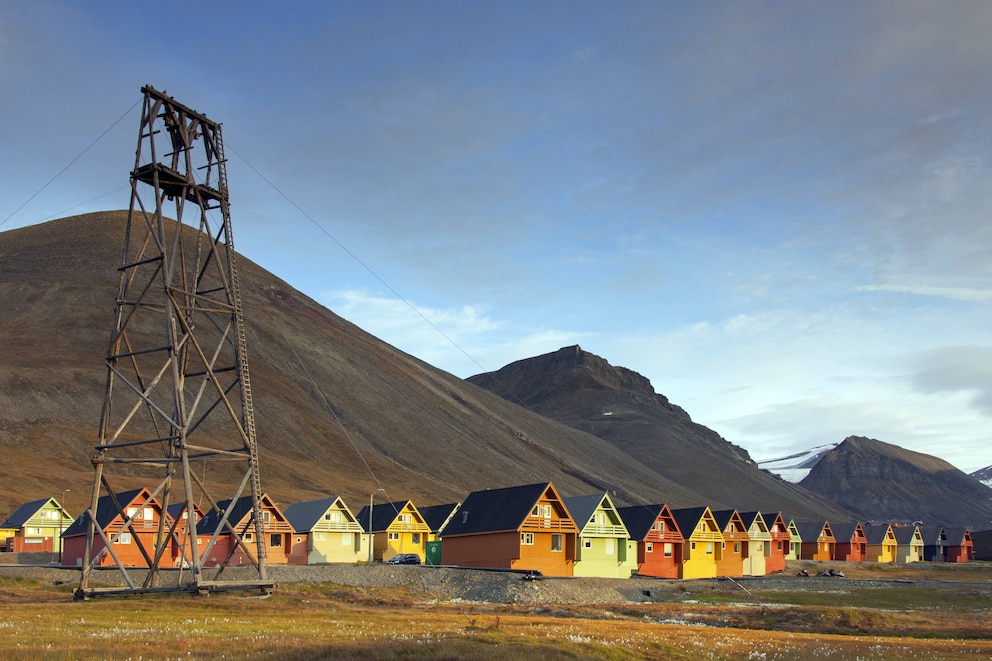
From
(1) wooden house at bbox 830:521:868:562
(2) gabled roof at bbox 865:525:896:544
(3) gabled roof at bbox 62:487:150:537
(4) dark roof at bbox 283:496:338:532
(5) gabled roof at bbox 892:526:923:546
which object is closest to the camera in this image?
(3) gabled roof at bbox 62:487:150:537

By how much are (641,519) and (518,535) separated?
19269 millimetres

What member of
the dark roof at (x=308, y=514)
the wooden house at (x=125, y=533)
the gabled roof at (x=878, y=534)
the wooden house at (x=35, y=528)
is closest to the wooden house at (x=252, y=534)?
the dark roof at (x=308, y=514)

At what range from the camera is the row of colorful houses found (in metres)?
70.1

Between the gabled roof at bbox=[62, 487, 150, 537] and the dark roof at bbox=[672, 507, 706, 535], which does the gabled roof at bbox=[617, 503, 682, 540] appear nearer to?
the dark roof at bbox=[672, 507, 706, 535]

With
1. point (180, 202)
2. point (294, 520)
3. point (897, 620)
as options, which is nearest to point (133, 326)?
point (294, 520)

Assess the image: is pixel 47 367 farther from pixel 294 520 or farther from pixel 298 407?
pixel 294 520

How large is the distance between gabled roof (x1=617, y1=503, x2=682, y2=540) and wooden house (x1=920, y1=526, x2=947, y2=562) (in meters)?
85.3

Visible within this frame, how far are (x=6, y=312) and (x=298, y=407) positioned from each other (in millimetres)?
65498

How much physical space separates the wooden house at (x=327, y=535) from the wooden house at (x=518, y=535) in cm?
1706

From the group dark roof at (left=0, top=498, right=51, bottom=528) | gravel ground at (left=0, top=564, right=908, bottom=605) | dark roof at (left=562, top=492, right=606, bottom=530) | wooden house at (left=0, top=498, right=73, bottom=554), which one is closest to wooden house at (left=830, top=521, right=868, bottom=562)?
dark roof at (left=562, top=492, right=606, bottom=530)

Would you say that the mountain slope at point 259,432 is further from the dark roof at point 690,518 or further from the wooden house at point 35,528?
the dark roof at point 690,518

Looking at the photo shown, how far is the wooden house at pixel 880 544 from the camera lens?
5340 inches

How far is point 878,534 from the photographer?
449 feet

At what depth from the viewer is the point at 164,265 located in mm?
45812
